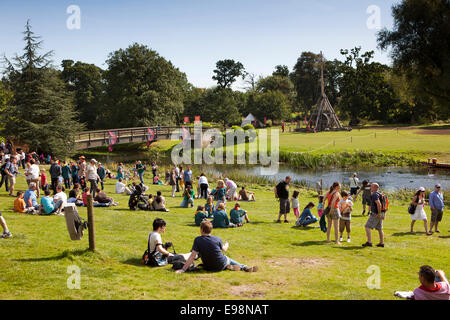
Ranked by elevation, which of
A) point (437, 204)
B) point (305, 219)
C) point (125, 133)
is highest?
point (125, 133)

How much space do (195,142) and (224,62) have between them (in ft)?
181

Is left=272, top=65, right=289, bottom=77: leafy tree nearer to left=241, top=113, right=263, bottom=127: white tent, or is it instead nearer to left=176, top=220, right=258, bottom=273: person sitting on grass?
left=241, top=113, right=263, bottom=127: white tent

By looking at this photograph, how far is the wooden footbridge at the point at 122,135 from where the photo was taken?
45.9 meters

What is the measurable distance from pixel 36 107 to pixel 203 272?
109ft

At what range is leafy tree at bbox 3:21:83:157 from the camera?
116 ft

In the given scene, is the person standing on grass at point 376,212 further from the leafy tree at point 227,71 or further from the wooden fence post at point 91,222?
the leafy tree at point 227,71

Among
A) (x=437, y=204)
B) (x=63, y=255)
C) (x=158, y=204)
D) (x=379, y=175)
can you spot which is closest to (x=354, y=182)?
(x=437, y=204)

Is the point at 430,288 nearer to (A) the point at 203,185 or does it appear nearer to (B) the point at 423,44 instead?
(A) the point at 203,185

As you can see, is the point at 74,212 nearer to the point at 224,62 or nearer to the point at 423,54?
the point at 423,54

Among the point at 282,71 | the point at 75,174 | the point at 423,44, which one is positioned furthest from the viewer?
the point at 282,71

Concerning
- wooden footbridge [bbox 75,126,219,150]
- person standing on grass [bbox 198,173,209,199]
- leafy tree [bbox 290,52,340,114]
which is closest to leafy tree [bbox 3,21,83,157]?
wooden footbridge [bbox 75,126,219,150]

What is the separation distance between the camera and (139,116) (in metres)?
61.8

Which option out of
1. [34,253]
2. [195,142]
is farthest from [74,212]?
[195,142]

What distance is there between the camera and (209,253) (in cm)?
853
